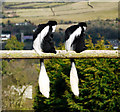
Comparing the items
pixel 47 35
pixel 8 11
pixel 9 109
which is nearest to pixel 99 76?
pixel 47 35

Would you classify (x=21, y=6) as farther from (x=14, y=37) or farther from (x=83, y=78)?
(x=83, y=78)

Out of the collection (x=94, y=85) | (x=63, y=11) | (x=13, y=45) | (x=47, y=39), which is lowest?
(x=13, y=45)

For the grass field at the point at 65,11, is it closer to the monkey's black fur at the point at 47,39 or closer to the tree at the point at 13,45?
the tree at the point at 13,45

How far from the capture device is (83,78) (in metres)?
7.57

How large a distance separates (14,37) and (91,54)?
27.5 meters

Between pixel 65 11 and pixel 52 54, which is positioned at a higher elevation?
pixel 52 54

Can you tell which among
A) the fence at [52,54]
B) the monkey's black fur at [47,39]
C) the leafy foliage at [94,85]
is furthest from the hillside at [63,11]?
the fence at [52,54]

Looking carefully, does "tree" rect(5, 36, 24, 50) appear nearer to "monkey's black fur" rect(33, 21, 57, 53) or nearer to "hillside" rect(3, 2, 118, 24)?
"hillside" rect(3, 2, 118, 24)

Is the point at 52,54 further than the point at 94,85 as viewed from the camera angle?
No

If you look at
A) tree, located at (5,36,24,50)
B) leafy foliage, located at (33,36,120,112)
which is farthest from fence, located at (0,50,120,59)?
tree, located at (5,36,24,50)

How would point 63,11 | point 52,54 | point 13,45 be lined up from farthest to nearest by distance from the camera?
point 13,45 < point 63,11 < point 52,54

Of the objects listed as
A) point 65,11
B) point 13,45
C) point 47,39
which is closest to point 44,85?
point 47,39

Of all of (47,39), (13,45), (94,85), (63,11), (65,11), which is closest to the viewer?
(47,39)

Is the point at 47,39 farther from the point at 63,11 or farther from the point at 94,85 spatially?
the point at 63,11
